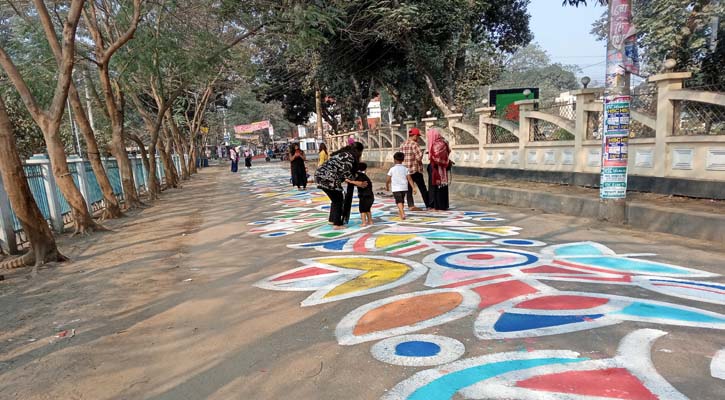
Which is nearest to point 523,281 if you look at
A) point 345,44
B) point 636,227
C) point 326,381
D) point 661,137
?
point 326,381

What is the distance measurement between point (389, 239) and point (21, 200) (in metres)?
5.00

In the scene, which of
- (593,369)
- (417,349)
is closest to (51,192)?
(417,349)

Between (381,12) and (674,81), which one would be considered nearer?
(674,81)

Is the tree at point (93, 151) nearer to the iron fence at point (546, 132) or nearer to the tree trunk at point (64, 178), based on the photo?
the tree trunk at point (64, 178)

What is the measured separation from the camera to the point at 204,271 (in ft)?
18.2

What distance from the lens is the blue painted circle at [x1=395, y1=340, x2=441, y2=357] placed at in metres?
2.98

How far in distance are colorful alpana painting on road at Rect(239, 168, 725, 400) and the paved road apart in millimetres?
15

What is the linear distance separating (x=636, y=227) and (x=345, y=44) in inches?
541

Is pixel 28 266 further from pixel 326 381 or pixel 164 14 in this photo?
pixel 164 14

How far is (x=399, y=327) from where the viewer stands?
134 inches

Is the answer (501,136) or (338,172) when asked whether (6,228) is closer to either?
(338,172)

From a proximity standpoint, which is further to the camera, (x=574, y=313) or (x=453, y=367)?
(x=574, y=313)

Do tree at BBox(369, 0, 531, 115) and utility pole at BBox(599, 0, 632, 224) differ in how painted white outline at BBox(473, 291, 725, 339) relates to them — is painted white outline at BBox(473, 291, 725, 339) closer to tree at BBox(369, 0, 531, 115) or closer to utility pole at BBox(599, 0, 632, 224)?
utility pole at BBox(599, 0, 632, 224)

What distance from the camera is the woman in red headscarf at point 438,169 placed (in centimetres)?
879
